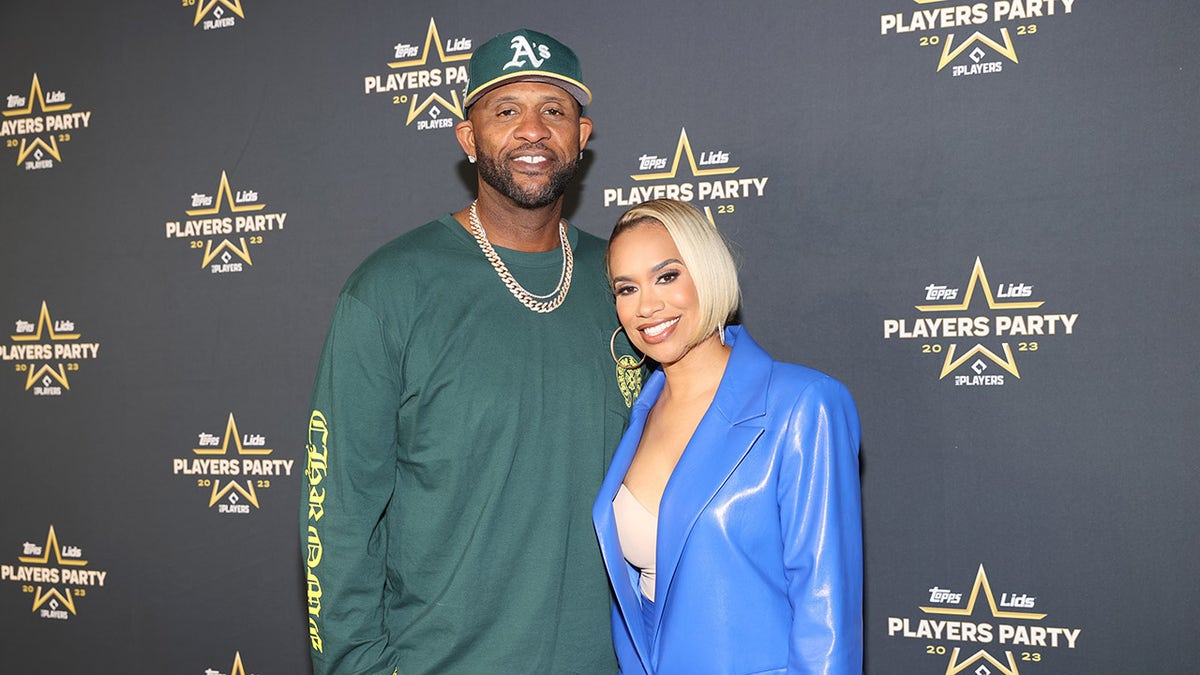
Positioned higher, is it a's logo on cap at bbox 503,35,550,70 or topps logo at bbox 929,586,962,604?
a's logo on cap at bbox 503,35,550,70

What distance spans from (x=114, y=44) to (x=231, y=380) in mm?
1182

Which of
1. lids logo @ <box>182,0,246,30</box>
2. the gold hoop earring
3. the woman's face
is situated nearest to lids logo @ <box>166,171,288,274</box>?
lids logo @ <box>182,0,246,30</box>

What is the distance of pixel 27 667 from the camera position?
3.34m

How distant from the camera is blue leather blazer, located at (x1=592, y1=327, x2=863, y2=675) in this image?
1520 mm

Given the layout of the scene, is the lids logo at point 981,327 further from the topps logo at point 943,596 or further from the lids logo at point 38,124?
the lids logo at point 38,124

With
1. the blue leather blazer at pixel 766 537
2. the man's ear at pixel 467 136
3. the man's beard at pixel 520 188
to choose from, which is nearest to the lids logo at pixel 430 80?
the man's ear at pixel 467 136

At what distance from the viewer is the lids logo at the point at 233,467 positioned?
2.99m

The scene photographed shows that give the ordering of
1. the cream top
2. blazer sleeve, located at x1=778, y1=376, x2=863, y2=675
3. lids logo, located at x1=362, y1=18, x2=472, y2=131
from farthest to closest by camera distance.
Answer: lids logo, located at x1=362, y1=18, x2=472, y2=131 < the cream top < blazer sleeve, located at x1=778, y1=376, x2=863, y2=675

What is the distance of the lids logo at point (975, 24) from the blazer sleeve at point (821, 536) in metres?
1.14

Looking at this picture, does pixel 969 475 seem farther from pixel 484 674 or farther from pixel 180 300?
pixel 180 300

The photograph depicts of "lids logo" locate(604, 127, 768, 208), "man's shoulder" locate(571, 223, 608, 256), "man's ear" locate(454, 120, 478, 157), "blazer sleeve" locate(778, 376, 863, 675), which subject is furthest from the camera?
"lids logo" locate(604, 127, 768, 208)

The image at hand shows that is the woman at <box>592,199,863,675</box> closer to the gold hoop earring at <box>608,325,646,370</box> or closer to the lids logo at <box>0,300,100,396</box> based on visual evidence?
the gold hoop earring at <box>608,325,646,370</box>

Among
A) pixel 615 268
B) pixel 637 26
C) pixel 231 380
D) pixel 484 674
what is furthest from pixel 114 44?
pixel 484 674

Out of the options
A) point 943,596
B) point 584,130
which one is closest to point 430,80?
point 584,130
